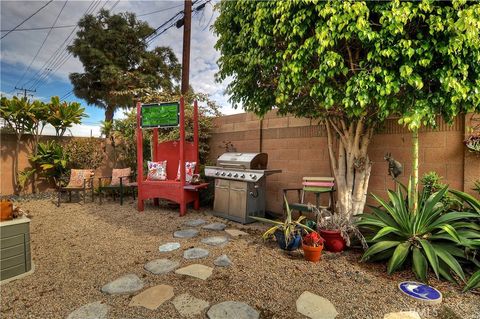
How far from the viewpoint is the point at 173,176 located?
6449 mm

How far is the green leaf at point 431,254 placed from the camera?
2.47 meters

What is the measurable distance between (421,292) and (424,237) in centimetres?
70

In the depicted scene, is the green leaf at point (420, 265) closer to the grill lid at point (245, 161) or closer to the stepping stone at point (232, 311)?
the stepping stone at point (232, 311)

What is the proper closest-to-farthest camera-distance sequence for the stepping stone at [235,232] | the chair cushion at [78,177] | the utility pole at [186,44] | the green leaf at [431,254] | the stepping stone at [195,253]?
the green leaf at [431,254] < the stepping stone at [195,253] < the stepping stone at [235,232] < the chair cushion at [78,177] < the utility pole at [186,44]

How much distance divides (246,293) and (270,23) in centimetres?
288

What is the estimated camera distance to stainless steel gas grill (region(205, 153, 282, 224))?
466 cm

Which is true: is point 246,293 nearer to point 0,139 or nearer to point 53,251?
point 53,251

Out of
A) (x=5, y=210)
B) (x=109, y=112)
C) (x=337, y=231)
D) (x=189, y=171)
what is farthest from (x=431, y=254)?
(x=109, y=112)

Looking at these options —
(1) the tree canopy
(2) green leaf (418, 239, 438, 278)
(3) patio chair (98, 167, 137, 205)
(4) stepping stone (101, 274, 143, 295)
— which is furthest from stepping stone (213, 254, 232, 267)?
(1) the tree canopy

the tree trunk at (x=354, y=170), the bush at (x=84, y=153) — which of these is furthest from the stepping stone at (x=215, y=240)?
the bush at (x=84, y=153)

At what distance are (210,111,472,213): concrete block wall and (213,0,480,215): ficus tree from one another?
75 centimetres

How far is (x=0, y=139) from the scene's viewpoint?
23.2ft

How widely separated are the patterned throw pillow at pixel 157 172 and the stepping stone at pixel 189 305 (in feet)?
13.5

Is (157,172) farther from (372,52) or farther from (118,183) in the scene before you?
(372,52)
